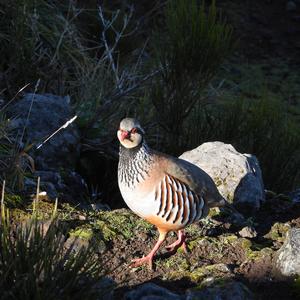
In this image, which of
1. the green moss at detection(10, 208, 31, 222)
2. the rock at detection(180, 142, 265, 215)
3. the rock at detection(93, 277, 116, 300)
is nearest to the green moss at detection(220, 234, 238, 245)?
the rock at detection(180, 142, 265, 215)

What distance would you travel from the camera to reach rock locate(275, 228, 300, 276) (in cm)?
311

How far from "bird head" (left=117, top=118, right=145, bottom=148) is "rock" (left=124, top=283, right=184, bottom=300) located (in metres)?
0.72

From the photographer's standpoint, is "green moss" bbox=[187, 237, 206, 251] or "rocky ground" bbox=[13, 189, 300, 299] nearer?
"rocky ground" bbox=[13, 189, 300, 299]

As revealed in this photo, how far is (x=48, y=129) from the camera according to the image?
4.54 metres

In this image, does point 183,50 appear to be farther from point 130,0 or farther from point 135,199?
point 130,0

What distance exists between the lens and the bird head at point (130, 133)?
10.6 ft

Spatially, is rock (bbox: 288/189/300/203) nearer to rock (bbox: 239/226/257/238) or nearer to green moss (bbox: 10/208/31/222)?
rock (bbox: 239/226/257/238)

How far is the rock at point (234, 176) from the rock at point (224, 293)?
43.7 inches

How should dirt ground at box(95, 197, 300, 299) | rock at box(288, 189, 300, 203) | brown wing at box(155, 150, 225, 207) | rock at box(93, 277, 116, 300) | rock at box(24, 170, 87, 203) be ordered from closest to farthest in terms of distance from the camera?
1. rock at box(93, 277, 116, 300)
2. dirt ground at box(95, 197, 300, 299)
3. brown wing at box(155, 150, 225, 207)
4. rock at box(24, 170, 87, 203)
5. rock at box(288, 189, 300, 203)

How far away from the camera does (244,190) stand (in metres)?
3.95

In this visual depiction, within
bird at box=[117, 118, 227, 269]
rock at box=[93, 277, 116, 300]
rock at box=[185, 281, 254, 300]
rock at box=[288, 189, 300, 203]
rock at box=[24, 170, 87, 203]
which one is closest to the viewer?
rock at box=[93, 277, 116, 300]

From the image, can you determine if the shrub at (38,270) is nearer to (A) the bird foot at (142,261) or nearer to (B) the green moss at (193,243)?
(A) the bird foot at (142,261)

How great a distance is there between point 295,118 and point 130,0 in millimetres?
2958

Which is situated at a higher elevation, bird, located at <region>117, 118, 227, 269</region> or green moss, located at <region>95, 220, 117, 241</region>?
bird, located at <region>117, 118, 227, 269</region>
